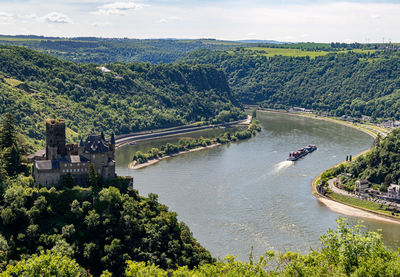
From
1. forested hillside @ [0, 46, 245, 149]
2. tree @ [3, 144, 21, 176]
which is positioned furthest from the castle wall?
forested hillside @ [0, 46, 245, 149]

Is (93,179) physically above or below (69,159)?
below

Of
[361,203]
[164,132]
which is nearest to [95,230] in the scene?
[361,203]

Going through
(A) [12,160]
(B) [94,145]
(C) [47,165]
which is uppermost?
(B) [94,145]

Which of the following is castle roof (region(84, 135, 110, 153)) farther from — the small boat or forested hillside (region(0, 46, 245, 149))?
the small boat

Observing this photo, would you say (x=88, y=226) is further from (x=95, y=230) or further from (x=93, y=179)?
(x=93, y=179)

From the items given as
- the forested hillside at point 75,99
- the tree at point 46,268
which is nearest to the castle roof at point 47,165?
the tree at point 46,268

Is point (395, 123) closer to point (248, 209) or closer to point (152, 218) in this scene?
point (248, 209)

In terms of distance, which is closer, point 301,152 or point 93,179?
point 93,179

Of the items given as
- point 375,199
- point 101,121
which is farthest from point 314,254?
point 101,121
